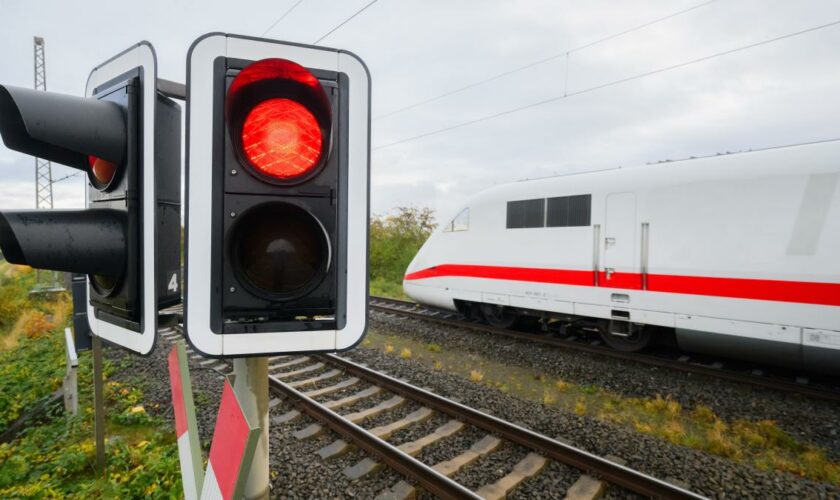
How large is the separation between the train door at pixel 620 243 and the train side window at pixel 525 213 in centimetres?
133

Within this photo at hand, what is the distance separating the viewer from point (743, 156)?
6848 mm

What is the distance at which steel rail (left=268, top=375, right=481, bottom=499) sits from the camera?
3.74m

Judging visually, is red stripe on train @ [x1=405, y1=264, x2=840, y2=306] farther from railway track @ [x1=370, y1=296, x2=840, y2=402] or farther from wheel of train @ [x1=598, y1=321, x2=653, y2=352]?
railway track @ [x1=370, y1=296, x2=840, y2=402]

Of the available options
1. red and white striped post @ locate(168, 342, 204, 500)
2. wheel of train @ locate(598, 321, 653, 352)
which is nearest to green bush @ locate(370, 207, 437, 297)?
wheel of train @ locate(598, 321, 653, 352)

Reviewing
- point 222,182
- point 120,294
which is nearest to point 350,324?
point 222,182

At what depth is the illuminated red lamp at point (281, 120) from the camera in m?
1.19

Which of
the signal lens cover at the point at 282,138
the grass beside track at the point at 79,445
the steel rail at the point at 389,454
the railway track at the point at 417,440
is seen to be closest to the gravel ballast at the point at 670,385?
the railway track at the point at 417,440

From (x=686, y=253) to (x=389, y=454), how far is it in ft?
18.9

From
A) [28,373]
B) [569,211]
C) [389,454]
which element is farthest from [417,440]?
[28,373]

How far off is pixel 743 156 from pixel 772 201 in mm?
851

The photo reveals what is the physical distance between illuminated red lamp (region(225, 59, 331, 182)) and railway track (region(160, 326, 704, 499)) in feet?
11.0

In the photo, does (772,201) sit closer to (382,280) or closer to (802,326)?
(802,326)

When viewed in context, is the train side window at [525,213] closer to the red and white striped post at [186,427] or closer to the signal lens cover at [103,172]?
the red and white striped post at [186,427]

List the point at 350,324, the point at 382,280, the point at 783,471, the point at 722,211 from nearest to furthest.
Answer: the point at 350,324 → the point at 783,471 → the point at 722,211 → the point at 382,280
